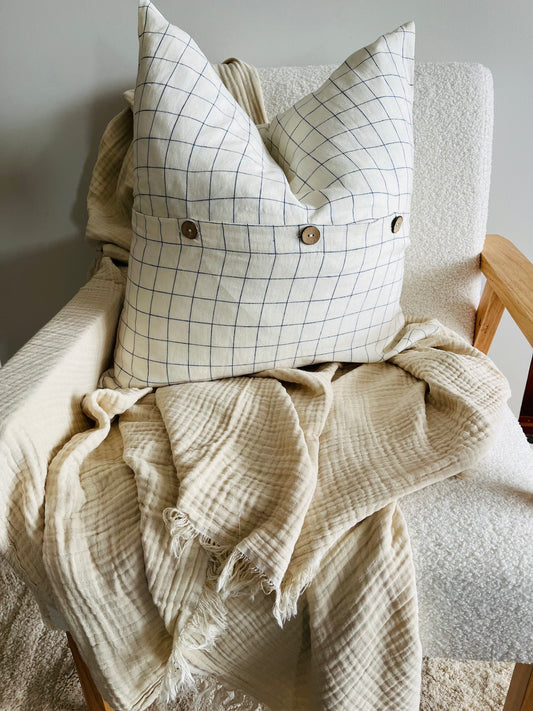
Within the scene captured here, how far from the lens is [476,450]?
62 centimetres

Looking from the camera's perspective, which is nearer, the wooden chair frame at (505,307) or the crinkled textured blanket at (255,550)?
the crinkled textured blanket at (255,550)

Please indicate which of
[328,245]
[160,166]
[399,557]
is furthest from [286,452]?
[160,166]

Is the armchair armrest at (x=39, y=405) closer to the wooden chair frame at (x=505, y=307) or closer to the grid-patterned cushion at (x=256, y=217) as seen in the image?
the grid-patterned cushion at (x=256, y=217)

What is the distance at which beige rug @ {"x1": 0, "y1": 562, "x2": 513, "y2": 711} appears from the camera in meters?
0.82

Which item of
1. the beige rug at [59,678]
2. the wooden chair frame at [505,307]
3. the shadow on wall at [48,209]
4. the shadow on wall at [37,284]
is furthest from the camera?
the shadow on wall at [37,284]

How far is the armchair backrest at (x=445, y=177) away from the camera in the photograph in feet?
2.94

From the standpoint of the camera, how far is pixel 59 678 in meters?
0.86

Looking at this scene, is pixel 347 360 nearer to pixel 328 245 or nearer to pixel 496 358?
pixel 328 245

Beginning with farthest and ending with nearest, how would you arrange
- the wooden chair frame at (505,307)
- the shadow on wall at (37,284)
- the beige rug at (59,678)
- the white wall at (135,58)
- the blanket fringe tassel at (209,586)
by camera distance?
the shadow on wall at (37,284) → the white wall at (135,58) → the beige rug at (59,678) → the wooden chair frame at (505,307) → the blanket fringe tassel at (209,586)

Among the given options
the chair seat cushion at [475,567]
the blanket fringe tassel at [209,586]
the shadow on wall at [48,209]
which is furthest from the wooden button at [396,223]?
the shadow on wall at [48,209]

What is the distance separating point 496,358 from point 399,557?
80 centimetres

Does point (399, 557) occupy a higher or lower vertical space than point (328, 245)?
lower

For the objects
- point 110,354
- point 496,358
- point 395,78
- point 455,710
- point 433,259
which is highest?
point 395,78

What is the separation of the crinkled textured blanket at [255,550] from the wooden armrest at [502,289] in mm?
149
